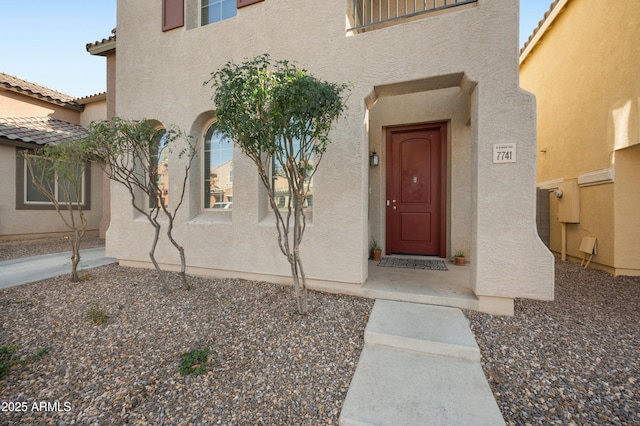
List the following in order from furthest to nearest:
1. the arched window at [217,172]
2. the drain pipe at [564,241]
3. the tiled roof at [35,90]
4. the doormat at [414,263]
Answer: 1. the tiled roof at [35,90]
2. the drain pipe at [564,241]
3. the arched window at [217,172]
4. the doormat at [414,263]

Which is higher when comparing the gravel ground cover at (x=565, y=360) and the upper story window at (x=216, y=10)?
the upper story window at (x=216, y=10)

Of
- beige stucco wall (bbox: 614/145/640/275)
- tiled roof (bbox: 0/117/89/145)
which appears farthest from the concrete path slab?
tiled roof (bbox: 0/117/89/145)

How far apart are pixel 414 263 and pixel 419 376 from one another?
2875 millimetres

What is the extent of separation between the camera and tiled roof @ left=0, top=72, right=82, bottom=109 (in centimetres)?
872

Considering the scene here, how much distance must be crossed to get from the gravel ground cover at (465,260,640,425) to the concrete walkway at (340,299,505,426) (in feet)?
0.55

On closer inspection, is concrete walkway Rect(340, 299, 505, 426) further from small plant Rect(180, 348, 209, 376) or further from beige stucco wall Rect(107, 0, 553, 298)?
small plant Rect(180, 348, 209, 376)

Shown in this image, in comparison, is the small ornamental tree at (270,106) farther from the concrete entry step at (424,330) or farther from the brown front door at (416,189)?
the brown front door at (416,189)

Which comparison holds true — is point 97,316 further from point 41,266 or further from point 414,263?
point 414,263

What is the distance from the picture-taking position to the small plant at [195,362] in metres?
2.24

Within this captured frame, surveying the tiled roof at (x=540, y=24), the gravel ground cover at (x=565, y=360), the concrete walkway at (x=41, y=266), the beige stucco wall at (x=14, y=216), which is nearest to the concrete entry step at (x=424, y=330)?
the gravel ground cover at (x=565, y=360)

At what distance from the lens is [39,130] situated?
28.3 feet

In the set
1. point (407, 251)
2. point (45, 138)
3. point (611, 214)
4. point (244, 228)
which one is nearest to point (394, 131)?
point (407, 251)

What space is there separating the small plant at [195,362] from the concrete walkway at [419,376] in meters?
1.27

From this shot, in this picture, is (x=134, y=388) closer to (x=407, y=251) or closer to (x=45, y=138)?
(x=407, y=251)
